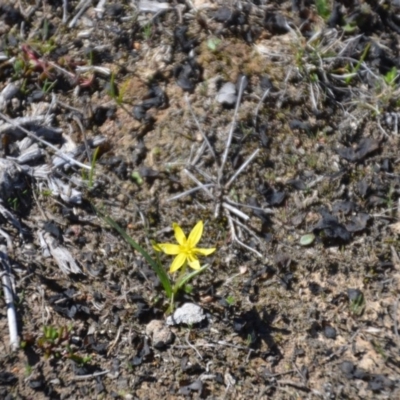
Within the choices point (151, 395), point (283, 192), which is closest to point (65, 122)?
point (283, 192)

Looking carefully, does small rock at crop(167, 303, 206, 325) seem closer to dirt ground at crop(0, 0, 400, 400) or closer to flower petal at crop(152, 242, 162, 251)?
dirt ground at crop(0, 0, 400, 400)

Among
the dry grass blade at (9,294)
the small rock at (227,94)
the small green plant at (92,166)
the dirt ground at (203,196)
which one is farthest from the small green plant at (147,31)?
the dry grass blade at (9,294)

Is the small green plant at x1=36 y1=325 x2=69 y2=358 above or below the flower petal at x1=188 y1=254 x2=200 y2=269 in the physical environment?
below

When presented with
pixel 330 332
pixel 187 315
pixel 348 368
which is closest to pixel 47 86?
pixel 187 315

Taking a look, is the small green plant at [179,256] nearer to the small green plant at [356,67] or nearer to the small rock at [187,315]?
the small rock at [187,315]

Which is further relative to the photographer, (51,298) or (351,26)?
(351,26)

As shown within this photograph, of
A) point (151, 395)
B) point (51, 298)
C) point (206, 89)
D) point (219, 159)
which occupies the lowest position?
point (151, 395)

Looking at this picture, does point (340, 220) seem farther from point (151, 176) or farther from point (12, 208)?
point (12, 208)

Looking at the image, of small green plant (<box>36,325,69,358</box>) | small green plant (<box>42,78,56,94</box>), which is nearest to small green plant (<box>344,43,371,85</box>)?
small green plant (<box>42,78,56,94</box>)
